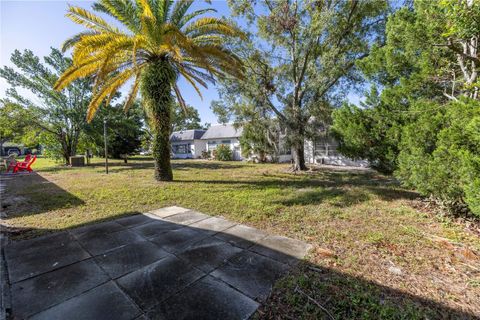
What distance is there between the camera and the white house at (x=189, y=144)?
26844 mm

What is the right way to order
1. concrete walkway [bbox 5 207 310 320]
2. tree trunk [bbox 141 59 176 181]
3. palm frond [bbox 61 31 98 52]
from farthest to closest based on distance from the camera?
tree trunk [bbox 141 59 176 181] → palm frond [bbox 61 31 98 52] → concrete walkway [bbox 5 207 310 320]

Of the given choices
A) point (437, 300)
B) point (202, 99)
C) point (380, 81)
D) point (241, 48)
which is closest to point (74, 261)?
point (437, 300)

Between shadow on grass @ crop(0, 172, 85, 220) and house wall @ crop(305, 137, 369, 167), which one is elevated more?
house wall @ crop(305, 137, 369, 167)

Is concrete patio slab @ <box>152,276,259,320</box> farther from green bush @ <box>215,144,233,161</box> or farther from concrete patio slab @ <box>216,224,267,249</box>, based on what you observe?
green bush @ <box>215,144,233,161</box>

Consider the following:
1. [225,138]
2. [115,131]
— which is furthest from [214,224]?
[225,138]

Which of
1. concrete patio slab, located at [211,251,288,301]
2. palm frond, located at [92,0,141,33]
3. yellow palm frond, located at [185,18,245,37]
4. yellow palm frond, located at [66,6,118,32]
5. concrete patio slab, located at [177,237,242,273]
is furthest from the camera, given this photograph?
yellow palm frond, located at [185,18,245,37]

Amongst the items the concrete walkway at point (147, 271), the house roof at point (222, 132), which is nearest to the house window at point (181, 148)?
the house roof at point (222, 132)

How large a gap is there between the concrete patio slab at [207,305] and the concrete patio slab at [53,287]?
1.02 m

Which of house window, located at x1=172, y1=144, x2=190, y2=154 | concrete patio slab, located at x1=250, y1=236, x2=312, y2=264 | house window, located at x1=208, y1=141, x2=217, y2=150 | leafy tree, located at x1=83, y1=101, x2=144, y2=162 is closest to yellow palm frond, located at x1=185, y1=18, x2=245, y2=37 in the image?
concrete patio slab, located at x1=250, y1=236, x2=312, y2=264

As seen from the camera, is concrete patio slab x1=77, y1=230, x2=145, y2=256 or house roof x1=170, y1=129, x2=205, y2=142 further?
house roof x1=170, y1=129, x2=205, y2=142

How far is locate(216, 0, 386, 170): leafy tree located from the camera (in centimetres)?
913

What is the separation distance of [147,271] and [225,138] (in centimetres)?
2089

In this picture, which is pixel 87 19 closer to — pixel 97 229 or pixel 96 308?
pixel 97 229

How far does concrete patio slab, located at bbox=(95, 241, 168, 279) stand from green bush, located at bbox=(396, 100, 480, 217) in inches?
194
